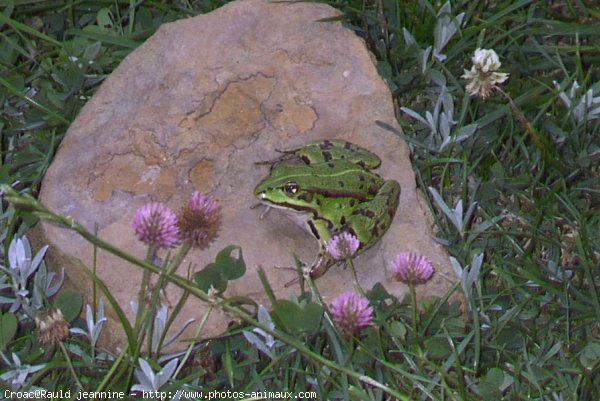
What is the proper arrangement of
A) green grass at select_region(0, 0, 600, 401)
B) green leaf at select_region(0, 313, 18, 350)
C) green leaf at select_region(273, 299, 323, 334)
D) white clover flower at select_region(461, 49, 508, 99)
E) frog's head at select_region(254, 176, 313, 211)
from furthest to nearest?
1. white clover flower at select_region(461, 49, 508, 99)
2. frog's head at select_region(254, 176, 313, 211)
3. green leaf at select_region(0, 313, 18, 350)
4. green grass at select_region(0, 0, 600, 401)
5. green leaf at select_region(273, 299, 323, 334)

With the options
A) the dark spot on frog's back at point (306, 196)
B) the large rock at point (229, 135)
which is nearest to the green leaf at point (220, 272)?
the large rock at point (229, 135)

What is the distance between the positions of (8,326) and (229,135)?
5.45ft

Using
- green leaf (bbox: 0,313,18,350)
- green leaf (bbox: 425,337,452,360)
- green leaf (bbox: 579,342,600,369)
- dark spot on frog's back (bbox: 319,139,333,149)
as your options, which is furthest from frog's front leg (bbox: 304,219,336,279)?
green leaf (bbox: 0,313,18,350)

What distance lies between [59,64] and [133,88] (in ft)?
2.79

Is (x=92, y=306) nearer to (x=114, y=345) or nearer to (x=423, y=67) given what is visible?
(x=114, y=345)

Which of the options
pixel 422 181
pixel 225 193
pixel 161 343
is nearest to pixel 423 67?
pixel 422 181

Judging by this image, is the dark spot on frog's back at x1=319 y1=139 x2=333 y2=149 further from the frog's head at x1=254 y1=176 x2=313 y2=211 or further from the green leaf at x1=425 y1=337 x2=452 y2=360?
the green leaf at x1=425 y1=337 x2=452 y2=360

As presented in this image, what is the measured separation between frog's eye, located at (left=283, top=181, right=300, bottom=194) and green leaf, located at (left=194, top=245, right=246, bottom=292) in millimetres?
454

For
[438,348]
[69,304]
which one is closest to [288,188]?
[438,348]

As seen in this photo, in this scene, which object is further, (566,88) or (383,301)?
(566,88)

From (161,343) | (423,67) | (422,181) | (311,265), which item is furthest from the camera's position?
(423,67)

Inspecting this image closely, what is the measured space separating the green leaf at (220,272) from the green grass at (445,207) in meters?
0.28

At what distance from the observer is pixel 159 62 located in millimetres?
6086

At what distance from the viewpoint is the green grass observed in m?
5.00
